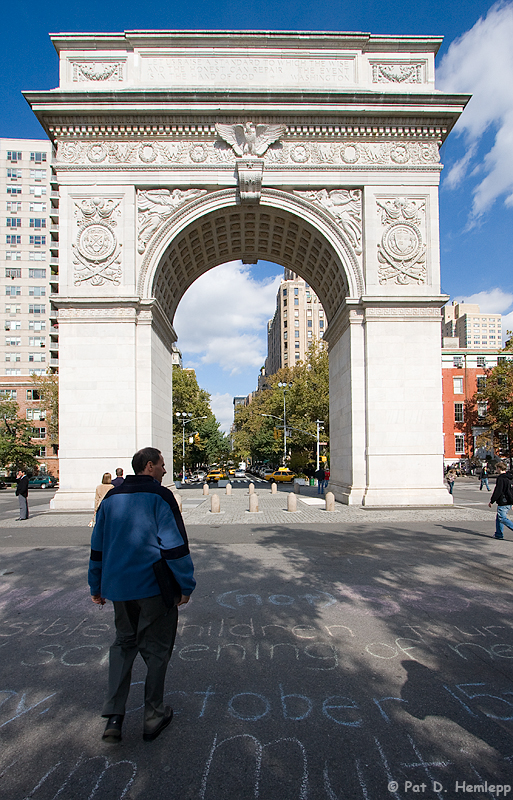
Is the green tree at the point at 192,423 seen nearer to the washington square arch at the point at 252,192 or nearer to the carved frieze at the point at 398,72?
the washington square arch at the point at 252,192

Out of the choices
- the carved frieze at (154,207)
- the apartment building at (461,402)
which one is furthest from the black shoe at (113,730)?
the apartment building at (461,402)

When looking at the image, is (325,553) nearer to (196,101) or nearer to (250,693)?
(250,693)

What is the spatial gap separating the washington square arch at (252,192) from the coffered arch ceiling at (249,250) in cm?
36

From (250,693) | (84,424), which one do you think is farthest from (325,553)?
(84,424)

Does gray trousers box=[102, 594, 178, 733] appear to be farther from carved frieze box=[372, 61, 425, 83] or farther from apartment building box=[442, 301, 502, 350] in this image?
apartment building box=[442, 301, 502, 350]

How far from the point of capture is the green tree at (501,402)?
159 feet

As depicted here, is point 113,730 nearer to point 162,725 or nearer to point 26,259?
point 162,725

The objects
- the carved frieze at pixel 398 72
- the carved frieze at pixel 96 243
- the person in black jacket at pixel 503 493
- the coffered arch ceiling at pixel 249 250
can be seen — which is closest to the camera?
the person in black jacket at pixel 503 493

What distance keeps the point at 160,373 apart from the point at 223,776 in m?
20.8

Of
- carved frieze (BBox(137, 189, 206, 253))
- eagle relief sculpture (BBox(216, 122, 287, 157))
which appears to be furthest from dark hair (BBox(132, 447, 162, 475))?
eagle relief sculpture (BBox(216, 122, 287, 157))

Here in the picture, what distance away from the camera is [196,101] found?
2017 centimetres

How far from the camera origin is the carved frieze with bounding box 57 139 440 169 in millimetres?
20656

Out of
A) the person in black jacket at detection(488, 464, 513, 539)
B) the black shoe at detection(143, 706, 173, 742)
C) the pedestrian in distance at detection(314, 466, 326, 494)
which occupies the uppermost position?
the person in black jacket at detection(488, 464, 513, 539)

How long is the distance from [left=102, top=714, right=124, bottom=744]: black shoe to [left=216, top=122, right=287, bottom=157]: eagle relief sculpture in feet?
71.6
